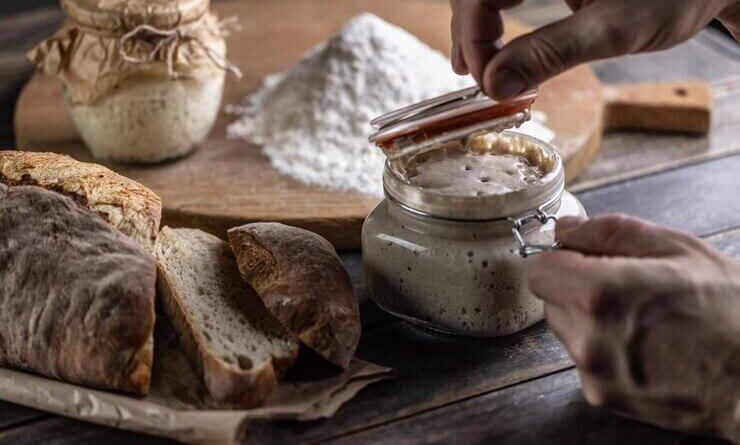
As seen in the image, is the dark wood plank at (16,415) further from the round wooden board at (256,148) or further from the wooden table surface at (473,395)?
the round wooden board at (256,148)

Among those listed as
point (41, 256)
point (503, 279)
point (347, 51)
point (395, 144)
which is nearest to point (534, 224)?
point (503, 279)

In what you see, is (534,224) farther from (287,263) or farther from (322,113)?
(322,113)

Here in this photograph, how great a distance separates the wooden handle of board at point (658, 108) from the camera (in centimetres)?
206

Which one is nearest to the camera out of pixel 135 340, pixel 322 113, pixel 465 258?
pixel 135 340

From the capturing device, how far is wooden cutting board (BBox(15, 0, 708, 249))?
1.75m

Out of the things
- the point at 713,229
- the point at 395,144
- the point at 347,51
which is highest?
the point at 395,144

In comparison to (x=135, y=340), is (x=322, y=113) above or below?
below

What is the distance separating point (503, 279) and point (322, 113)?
2.46 feet

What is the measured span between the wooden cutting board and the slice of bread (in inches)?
8.9

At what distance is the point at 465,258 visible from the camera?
1.33m

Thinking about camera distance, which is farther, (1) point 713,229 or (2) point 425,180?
(1) point 713,229

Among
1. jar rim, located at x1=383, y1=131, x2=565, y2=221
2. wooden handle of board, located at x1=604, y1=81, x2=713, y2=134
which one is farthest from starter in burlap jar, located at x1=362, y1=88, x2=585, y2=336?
wooden handle of board, located at x1=604, y1=81, x2=713, y2=134

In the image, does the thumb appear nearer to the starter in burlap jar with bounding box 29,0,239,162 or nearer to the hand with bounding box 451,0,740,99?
the hand with bounding box 451,0,740,99

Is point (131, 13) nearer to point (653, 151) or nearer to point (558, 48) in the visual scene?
point (558, 48)
